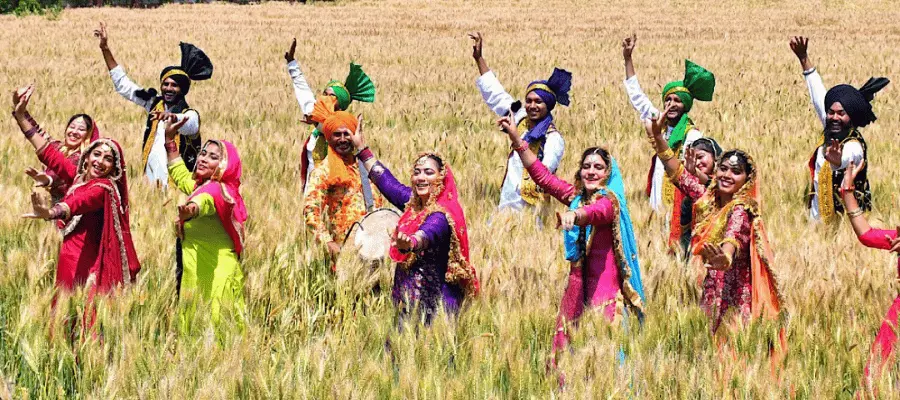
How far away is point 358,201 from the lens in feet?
17.4

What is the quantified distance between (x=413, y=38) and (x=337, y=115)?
2262 cm

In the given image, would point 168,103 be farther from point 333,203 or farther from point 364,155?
point 364,155

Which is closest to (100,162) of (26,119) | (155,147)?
(26,119)

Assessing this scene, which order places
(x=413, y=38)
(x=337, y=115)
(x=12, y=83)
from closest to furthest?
(x=337, y=115), (x=12, y=83), (x=413, y=38)

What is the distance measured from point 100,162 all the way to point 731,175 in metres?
2.93

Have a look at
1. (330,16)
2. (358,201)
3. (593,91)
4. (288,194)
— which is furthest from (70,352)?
(330,16)

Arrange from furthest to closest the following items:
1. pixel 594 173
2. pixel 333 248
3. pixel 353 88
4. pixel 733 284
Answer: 1. pixel 353 88
2. pixel 333 248
3. pixel 594 173
4. pixel 733 284

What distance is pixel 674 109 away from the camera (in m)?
6.38

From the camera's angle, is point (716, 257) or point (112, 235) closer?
point (716, 257)

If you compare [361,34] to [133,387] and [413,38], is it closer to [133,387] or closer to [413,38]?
[413,38]

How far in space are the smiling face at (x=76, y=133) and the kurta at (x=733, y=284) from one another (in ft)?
12.1

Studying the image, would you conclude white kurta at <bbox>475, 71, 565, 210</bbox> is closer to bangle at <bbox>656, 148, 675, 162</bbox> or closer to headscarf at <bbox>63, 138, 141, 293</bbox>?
bangle at <bbox>656, 148, 675, 162</bbox>

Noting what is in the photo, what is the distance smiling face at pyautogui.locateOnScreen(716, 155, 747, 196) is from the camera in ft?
13.8

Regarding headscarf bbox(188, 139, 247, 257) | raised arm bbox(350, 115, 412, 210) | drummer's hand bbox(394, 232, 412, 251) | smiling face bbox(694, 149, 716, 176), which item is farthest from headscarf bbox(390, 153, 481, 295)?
smiling face bbox(694, 149, 716, 176)
